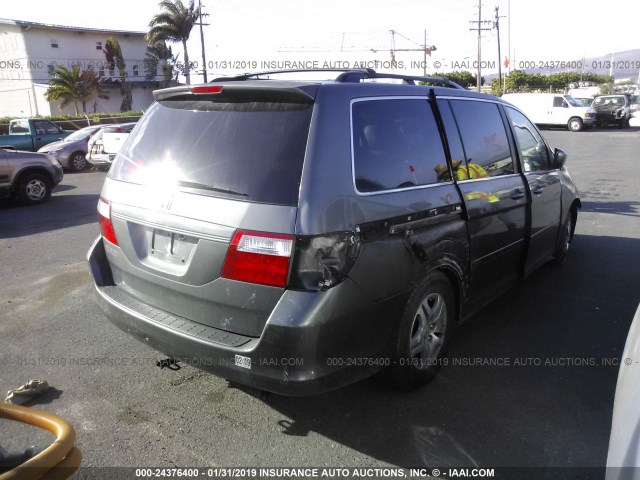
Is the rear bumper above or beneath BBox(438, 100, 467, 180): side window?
beneath

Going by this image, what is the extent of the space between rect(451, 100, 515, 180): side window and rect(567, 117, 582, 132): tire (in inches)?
1097

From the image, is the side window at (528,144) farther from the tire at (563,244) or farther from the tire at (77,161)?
the tire at (77,161)

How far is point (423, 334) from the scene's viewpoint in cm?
331

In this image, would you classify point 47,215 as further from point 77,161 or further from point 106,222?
point 77,161

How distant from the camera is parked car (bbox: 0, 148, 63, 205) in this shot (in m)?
10.4

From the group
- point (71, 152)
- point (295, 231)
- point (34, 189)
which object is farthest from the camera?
point (71, 152)

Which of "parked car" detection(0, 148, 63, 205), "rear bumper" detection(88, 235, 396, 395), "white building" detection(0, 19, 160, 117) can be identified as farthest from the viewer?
"white building" detection(0, 19, 160, 117)

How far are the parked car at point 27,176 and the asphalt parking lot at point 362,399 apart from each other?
19.8ft

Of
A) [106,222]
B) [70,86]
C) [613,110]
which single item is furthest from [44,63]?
[106,222]

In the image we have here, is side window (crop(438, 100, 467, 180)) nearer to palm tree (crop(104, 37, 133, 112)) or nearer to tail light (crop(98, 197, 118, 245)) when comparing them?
tail light (crop(98, 197, 118, 245))

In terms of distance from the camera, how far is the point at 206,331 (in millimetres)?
2811

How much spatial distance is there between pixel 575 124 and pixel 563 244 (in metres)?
26.6

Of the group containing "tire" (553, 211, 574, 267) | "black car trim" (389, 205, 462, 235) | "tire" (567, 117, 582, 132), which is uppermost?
"black car trim" (389, 205, 462, 235)

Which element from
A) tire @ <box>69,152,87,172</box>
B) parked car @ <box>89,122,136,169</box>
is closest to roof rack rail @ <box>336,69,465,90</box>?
parked car @ <box>89,122,136,169</box>
